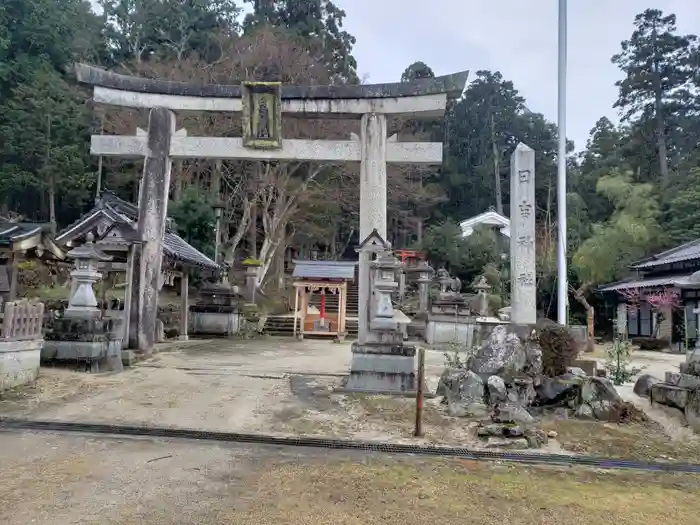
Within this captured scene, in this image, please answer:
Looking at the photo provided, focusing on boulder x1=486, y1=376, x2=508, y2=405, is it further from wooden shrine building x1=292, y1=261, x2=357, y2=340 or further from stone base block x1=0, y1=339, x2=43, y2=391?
wooden shrine building x1=292, y1=261, x2=357, y2=340

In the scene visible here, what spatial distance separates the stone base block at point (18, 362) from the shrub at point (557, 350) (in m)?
8.22

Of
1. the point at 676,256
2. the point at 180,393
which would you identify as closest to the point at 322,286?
the point at 180,393

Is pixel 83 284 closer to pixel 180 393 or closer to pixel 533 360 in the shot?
pixel 180 393

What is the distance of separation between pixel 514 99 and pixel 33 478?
164ft

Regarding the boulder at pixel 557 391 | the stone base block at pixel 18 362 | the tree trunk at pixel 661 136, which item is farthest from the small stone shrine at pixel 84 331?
the tree trunk at pixel 661 136

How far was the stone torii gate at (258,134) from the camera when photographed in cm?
1128

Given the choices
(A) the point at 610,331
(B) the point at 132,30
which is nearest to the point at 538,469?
(A) the point at 610,331

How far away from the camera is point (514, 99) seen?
47906 millimetres

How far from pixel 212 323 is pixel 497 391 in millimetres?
14410

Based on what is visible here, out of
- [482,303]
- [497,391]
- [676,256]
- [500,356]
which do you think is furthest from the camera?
[676,256]

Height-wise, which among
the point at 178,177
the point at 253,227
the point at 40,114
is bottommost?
the point at 253,227

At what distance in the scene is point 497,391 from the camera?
7.47m

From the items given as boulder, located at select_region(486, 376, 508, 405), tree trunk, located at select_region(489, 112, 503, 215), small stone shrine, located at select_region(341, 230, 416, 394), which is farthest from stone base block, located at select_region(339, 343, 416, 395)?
tree trunk, located at select_region(489, 112, 503, 215)

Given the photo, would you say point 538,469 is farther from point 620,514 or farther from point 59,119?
point 59,119
